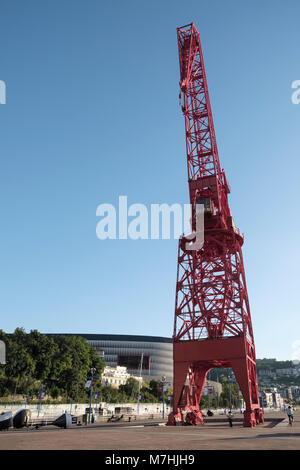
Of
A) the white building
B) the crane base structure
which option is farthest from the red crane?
the white building

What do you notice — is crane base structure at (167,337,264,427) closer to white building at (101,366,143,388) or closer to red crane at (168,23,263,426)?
red crane at (168,23,263,426)

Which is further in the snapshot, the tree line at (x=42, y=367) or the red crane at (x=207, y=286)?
the tree line at (x=42, y=367)

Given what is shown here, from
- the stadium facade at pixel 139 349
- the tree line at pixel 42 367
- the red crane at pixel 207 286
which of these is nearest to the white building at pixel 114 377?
the stadium facade at pixel 139 349

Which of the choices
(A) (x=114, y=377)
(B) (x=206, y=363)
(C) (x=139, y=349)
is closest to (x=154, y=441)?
(B) (x=206, y=363)

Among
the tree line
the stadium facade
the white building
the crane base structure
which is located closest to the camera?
the crane base structure

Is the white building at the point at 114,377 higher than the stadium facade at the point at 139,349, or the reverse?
the stadium facade at the point at 139,349

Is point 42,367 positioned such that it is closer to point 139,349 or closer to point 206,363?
point 206,363

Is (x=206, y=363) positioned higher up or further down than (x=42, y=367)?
higher up

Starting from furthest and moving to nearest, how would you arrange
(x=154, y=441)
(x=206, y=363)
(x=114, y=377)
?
(x=114, y=377)
(x=206, y=363)
(x=154, y=441)

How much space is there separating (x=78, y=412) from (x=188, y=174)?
40865mm

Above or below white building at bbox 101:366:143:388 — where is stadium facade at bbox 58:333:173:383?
above

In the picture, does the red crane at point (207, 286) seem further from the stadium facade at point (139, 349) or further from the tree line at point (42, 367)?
the stadium facade at point (139, 349)

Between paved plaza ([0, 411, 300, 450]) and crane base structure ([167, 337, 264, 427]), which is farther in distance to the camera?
crane base structure ([167, 337, 264, 427])

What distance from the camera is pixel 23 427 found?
103ft
